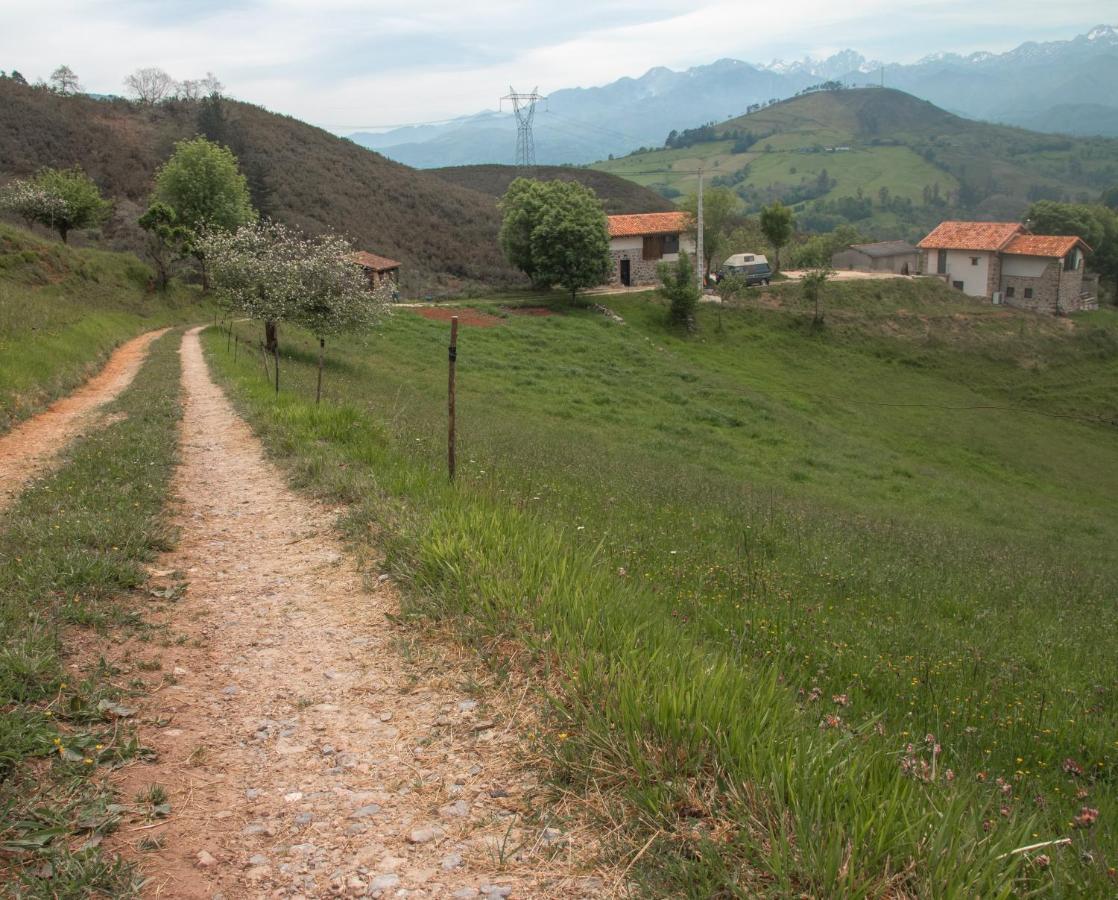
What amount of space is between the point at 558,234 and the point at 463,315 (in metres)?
10.4

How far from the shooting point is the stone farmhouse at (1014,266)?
6531 centimetres

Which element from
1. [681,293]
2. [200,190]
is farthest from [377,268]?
[681,293]

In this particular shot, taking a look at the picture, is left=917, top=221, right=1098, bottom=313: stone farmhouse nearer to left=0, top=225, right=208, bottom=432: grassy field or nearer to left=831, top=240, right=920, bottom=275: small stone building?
left=831, top=240, right=920, bottom=275: small stone building

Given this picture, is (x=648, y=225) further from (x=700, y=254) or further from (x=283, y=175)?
(x=283, y=175)

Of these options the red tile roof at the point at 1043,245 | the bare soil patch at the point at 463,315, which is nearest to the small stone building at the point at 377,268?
the bare soil patch at the point at 463,315

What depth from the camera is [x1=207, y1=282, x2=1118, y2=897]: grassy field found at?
10.9 feet

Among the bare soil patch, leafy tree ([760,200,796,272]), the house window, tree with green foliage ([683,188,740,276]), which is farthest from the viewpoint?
leafy tree ([760,200,796,272])

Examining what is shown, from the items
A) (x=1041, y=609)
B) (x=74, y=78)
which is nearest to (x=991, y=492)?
(x=1041, y=609)

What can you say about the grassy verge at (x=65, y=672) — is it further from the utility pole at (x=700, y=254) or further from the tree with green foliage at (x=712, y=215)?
the tree with green foliage at (x=712, y=215)

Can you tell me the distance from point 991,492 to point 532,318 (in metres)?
29.4

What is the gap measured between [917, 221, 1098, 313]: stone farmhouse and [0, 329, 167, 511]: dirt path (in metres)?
66.5

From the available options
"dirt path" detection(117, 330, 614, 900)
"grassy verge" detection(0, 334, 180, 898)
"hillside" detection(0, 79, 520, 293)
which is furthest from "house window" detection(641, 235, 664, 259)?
"dirt path" detection(117, 330, 614, 900)

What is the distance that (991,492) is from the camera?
28094mm

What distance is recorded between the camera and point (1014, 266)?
6744 centimetres
